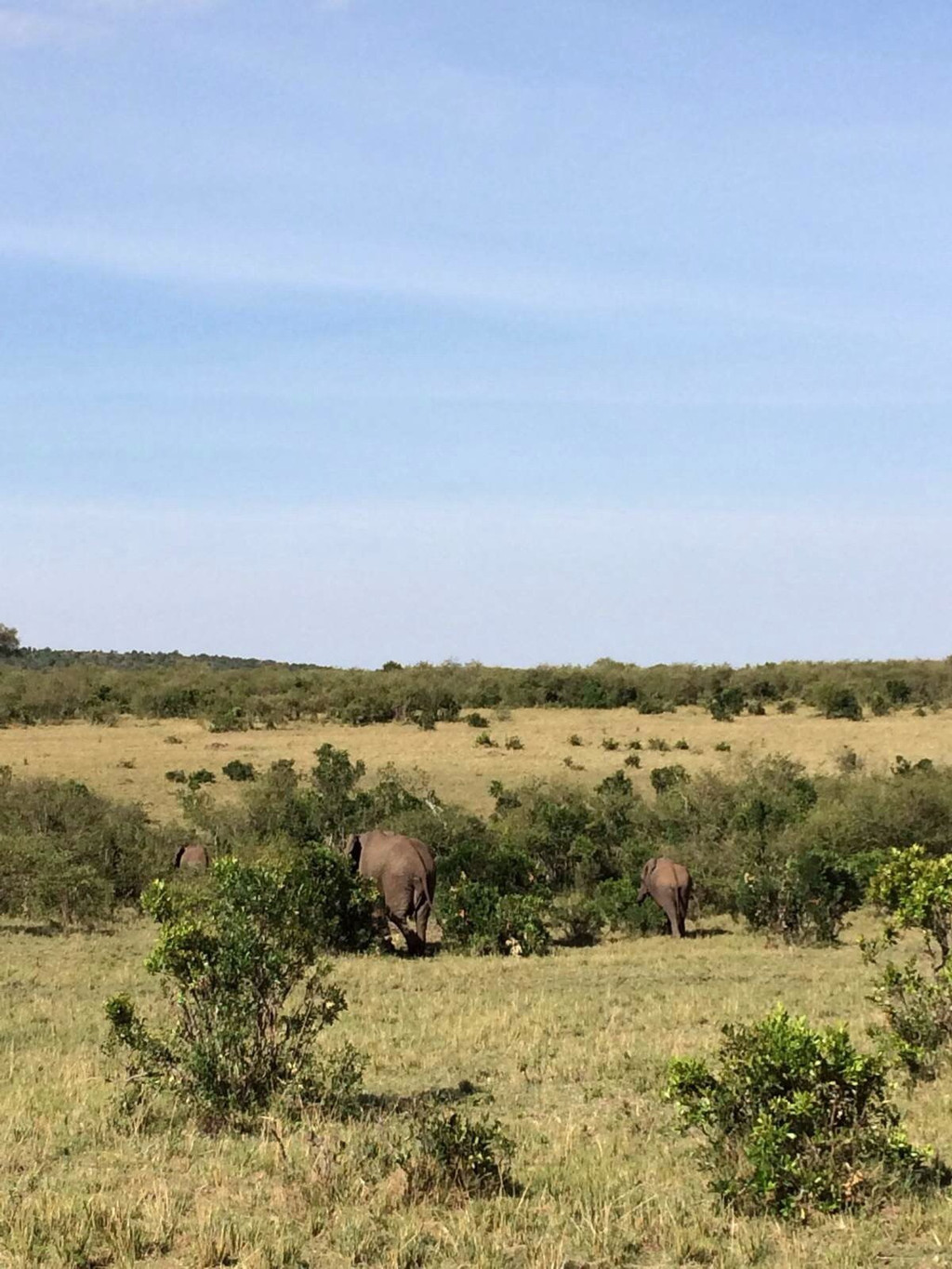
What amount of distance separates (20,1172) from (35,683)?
176 ft

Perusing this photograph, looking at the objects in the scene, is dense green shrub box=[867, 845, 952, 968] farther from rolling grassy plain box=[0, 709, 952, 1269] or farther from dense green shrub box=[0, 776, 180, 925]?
dense green shrub box=[0, 776, 180, 925]

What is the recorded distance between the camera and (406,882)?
1908 centimetres

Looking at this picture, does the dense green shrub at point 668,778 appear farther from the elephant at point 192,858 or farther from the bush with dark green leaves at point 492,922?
the bush with dark green leaves at point 492,922

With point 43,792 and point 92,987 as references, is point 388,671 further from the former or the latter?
point 92,987

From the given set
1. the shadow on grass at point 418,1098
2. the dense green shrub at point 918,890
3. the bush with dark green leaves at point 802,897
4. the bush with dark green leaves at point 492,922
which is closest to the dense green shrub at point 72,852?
the bush with dark green leaves at point 492,922

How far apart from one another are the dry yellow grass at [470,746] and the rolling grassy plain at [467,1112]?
1746 centimetres

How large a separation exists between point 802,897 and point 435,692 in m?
36.2

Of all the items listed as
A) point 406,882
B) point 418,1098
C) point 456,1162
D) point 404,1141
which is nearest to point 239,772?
point 406,882


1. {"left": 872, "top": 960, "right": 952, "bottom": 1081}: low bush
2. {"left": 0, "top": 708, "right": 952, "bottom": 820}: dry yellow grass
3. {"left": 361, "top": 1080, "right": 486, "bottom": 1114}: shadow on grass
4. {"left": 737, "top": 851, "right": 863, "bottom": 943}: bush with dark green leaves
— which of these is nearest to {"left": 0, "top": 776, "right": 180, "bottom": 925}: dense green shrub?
{"left": 0, "top": 708, "right": 952, "bottom": 820}: dry yellow grass

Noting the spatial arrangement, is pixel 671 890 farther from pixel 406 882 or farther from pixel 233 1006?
pixel 233 1006

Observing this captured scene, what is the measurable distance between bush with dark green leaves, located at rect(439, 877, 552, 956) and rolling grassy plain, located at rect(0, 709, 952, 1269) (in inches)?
21.1

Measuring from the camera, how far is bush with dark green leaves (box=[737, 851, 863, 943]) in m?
20.0

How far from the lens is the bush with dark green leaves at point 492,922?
62.5 ft

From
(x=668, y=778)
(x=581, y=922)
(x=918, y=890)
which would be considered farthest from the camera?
(x=668, y=778)
